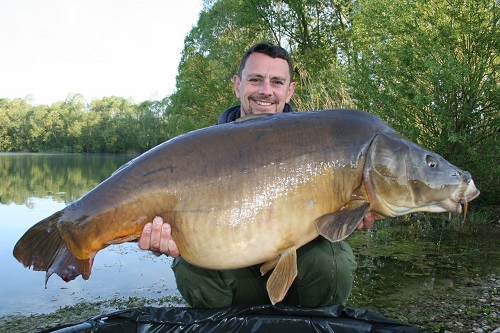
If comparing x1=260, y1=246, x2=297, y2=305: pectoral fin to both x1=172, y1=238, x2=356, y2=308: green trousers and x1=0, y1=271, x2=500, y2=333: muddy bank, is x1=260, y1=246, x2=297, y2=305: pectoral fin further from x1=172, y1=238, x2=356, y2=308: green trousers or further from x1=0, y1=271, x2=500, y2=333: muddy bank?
x1=0, y1=271, x2=500, y2=333: muddy bank

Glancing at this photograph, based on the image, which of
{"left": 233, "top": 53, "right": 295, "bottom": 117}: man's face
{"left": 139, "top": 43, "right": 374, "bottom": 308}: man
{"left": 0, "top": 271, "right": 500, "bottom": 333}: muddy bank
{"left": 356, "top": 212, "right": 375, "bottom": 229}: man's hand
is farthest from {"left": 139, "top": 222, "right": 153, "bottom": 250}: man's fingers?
{"left": 0, "top": 271, "right": 500, "bottom": 333}: muddy bank

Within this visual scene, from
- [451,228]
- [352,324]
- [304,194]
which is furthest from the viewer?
[451,228]

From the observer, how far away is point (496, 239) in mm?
5633

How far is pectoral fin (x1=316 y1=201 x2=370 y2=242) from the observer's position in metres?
1.64

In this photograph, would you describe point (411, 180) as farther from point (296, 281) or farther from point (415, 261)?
point (415, 261)

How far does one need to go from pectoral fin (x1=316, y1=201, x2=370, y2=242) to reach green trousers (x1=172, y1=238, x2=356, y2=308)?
2.09ft

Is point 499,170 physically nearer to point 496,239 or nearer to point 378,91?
point 496,239

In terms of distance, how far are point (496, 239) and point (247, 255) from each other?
203 inches

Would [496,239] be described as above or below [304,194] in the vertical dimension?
below

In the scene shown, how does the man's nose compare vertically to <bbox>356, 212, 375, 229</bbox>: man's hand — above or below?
above

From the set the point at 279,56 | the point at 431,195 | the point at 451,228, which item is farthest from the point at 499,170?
the point at 431,195

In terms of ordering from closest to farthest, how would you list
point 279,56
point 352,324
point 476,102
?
point 352,324 < point 279,56 < point 476,102

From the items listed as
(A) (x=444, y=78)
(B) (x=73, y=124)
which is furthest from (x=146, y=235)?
(B) (x=73, y=124)

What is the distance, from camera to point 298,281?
2330mm
